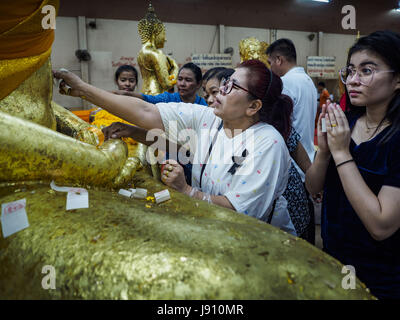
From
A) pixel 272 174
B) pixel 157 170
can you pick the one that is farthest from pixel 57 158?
pixel 157 170

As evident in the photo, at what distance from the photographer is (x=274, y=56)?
2809 millimetres

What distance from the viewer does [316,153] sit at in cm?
133

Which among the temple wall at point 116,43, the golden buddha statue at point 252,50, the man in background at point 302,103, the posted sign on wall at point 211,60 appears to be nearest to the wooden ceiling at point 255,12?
the temple wall at point 116,43

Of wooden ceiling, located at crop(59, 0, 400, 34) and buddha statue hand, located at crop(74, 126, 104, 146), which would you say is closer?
buddha statue hand, located at crop(74, 126, 104, 146)

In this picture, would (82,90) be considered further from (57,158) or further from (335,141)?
(335,141)

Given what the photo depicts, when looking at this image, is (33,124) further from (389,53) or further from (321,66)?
(321,66)

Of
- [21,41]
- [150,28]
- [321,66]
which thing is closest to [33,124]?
[21,41]

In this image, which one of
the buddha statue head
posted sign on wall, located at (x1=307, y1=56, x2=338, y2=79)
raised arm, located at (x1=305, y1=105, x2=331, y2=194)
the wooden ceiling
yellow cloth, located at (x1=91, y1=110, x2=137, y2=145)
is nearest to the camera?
raised arm, located at (x1=305, y1=105, x2=331, y2=194)

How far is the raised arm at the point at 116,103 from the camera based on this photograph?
1.27 m

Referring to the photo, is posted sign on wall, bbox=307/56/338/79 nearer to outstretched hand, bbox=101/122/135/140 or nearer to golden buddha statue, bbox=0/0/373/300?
outstretched hand, bbox=101/122/135/140

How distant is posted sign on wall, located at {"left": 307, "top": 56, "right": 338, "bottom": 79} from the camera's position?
8758mm

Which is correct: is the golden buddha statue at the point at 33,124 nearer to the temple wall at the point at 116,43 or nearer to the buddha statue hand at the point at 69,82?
the buddha statue hand at the point at 69,82

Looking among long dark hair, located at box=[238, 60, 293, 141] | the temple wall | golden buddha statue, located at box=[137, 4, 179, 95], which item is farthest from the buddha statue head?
the temple wall

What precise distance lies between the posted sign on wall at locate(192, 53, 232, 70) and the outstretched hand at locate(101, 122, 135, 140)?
657 centimetres
